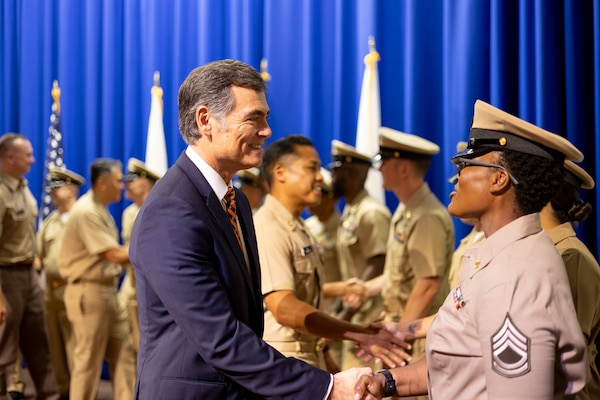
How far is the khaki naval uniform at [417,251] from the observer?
366cm

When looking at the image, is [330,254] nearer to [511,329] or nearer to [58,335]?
[58,335]

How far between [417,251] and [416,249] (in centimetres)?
1

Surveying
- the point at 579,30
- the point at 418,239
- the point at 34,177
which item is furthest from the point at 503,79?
the point at 34,177

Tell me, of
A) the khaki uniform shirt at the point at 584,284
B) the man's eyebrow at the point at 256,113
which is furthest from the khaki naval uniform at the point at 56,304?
the khaki uniform shirt at the point at 584,284

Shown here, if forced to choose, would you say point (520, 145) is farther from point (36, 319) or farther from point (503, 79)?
point (36, 319)

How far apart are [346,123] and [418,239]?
256 cm

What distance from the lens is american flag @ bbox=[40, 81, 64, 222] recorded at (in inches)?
291

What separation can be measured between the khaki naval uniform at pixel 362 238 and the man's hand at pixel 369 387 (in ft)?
7.78

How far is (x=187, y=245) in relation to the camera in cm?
185

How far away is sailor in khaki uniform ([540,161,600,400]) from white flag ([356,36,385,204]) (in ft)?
10.5

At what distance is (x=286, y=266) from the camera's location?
304 cm

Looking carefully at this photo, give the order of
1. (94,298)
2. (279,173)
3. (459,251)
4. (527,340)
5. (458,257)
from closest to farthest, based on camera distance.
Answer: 1. (527,340)
2. (279,173)
3. (458,257)
4. (459,251)
5. (94,298)

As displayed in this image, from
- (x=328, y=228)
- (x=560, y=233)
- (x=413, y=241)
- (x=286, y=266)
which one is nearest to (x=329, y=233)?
(x=328, y=228)

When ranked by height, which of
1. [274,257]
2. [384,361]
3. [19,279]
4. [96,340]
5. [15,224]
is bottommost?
[96,340]
